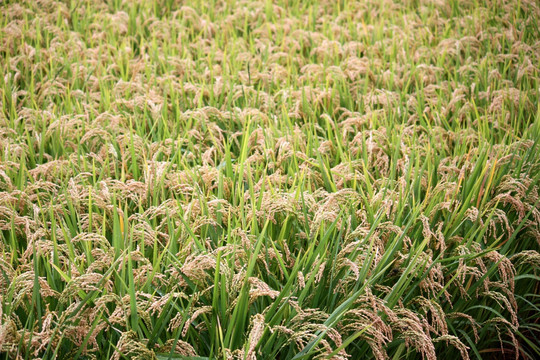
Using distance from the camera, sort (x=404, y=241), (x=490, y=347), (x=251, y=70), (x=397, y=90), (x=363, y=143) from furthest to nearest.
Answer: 1. (x=251, y=70)
2. (x=397, y=90)
3. (x=363, y=143)
4. (x=490, y=347)
5. (x=404, y=241)

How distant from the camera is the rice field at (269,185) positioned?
6.48 ft

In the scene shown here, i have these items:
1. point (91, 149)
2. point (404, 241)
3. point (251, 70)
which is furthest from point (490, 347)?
point (251, 70)

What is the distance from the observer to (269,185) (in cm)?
265

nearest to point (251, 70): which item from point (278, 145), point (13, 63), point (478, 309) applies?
point (278, 145)

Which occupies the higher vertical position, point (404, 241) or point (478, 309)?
point (404, 241)

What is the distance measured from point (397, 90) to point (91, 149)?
2456 mm

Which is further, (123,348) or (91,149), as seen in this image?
(91,149)

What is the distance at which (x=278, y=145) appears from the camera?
3234mm

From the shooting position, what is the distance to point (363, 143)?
10.3 feet

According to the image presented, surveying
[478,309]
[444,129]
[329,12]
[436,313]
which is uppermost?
[329,12]

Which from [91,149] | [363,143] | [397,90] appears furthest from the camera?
[397,90]

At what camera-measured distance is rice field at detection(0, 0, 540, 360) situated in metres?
1.97

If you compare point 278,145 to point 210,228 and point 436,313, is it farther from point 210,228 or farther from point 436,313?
point 436,313

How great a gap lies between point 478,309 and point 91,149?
2549mm
